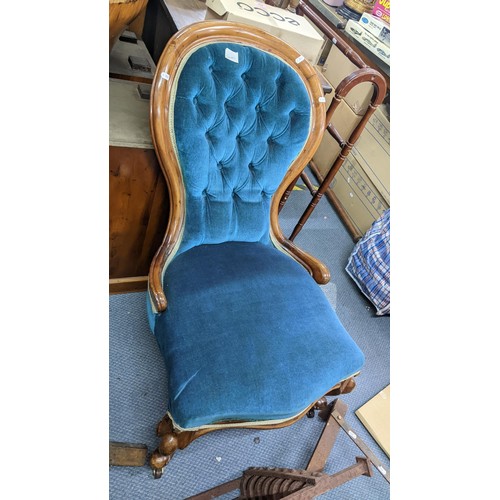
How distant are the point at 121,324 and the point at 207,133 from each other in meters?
0.81

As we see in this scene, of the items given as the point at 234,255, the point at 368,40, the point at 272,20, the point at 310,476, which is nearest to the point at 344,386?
the point at 310,476

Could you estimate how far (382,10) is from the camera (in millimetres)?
2113

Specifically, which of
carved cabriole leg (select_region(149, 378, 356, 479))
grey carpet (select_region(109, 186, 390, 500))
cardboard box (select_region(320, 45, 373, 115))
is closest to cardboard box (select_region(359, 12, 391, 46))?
cardboard box (select_region(320, 45, 373, 115))

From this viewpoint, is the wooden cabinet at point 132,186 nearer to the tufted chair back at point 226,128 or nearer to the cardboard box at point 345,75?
the tufted chair back at point 226,128

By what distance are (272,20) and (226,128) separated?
0.43 metres

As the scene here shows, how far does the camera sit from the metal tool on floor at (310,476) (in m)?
0.84

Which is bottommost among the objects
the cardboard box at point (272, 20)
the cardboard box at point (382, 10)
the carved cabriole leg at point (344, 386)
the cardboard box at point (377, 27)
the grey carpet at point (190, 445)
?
the grey carpet at point (190, 445)

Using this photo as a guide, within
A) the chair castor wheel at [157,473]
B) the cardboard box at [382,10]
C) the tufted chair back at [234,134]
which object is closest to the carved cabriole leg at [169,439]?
the chair castor wheel at [157,473]

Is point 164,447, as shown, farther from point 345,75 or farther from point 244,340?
point 345,75

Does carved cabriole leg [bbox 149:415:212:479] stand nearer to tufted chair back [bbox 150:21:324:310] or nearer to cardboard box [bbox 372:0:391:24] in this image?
tufted chair back [bbox 150:21:324:310]

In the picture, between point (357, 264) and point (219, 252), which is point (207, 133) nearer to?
point (219, 252)

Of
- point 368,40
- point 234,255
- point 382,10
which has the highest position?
point 382,10

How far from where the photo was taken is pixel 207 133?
3.75 feet

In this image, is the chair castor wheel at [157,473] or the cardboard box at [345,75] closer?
the chair castor wheel at [157,473]
